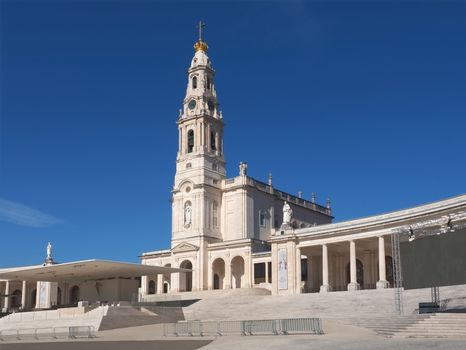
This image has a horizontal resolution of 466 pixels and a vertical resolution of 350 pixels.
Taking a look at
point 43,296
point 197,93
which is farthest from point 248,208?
point 43,296

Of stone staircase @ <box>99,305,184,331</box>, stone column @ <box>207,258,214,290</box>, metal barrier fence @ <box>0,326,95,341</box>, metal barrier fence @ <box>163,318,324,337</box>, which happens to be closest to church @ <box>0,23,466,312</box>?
stone column @ <box>207,258,214,290</box>

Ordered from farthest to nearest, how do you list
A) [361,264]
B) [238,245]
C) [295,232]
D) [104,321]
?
[238,245]
[361,264]
[295,232]
[104,321]

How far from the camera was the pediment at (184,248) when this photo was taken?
77.1 metres

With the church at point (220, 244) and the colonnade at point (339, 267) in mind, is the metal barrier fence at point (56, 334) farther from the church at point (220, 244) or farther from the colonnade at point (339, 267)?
the colonnade at point (339, 267)

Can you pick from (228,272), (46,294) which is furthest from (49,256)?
(228,272)

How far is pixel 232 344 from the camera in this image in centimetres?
2952

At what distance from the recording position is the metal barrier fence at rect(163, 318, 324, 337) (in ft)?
112

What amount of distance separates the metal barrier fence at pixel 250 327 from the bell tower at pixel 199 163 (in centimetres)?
3860

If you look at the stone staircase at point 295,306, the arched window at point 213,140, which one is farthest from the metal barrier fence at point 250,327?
the arched window at point 213,140

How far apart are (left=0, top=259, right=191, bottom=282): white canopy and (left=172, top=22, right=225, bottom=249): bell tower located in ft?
56.5

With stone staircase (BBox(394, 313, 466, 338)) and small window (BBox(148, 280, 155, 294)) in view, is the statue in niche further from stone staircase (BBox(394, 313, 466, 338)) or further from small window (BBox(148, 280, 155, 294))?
stone staircase (BBox(394, 313, 466, 338))

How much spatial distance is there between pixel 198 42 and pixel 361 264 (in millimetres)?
38809

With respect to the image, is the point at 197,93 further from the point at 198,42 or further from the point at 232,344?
the point at 232,344

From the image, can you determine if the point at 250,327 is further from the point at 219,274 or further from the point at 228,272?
the point at 219,274
